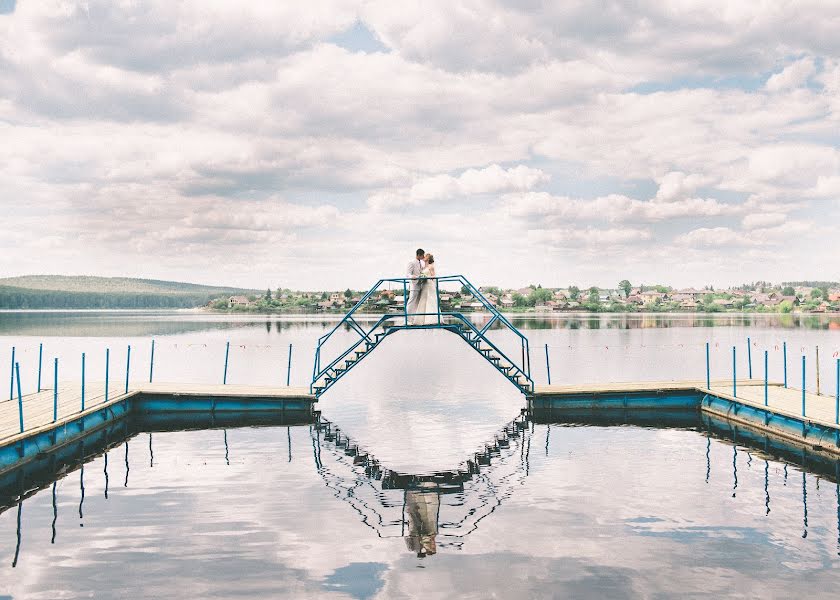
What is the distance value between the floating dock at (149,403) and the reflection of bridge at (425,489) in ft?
15.4

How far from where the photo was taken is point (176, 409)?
3331 centimetres

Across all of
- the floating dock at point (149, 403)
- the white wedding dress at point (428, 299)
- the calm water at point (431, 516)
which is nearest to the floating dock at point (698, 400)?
the calm water at point (431, 516)

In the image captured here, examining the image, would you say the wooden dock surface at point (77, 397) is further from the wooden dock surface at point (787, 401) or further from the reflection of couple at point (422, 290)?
the wooden dock surface at point (787, 401)

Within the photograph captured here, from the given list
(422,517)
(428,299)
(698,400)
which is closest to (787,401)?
(698,400)

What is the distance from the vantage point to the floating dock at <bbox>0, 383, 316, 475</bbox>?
27.0 metres

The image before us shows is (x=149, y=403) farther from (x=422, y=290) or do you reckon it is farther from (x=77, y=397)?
(x=422, y=290)

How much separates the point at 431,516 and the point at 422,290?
46.3 feet

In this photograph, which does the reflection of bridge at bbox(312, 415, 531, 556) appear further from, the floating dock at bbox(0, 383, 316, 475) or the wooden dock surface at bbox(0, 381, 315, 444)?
the wooden dock surface at bbox(0, 381, 315, 444)

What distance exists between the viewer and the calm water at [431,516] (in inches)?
559

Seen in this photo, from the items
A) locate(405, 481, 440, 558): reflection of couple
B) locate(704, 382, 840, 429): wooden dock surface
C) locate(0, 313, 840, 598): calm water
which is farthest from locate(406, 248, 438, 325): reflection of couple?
locate(704, 382, 840, 429): wooden dock surface

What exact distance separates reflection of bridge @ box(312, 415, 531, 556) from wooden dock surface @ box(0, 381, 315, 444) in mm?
6163

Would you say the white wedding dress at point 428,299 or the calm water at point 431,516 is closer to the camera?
the calm water at point 431,516

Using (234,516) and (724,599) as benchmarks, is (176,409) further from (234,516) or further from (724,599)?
(724,599)

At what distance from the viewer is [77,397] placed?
3123 cm
